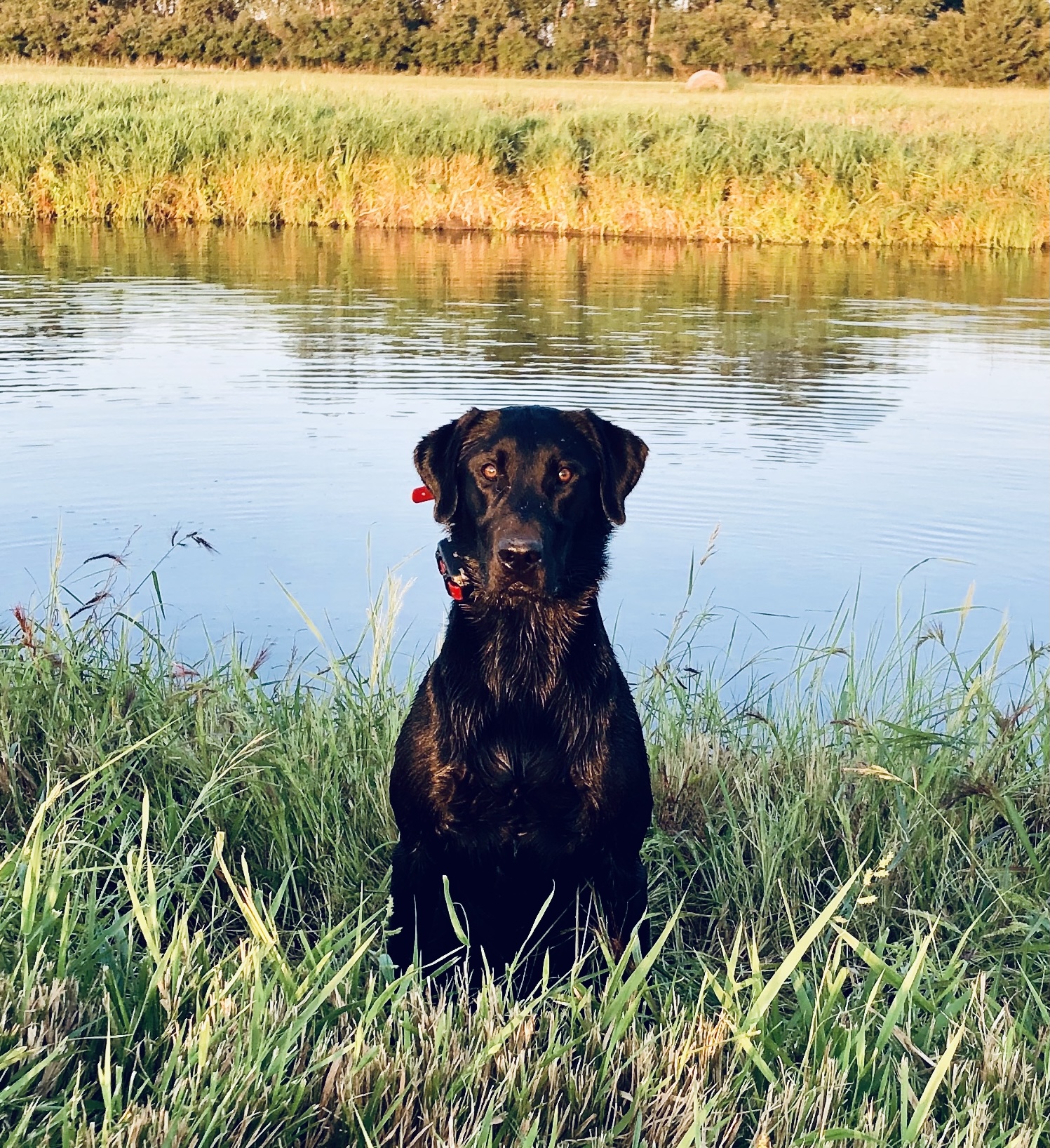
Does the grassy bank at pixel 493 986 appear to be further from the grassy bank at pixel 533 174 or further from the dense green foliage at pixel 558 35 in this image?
the dense green foliage at pixel 558 35

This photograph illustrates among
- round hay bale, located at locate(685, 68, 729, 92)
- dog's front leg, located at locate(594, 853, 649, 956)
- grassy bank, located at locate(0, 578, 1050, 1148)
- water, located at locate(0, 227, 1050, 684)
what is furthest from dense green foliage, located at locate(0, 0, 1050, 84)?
dog's front leg, located at locate(594, 853, 649, 956)

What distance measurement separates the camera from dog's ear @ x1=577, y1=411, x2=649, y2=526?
3.31m

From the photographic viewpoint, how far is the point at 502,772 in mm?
2998

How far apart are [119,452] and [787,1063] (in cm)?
676

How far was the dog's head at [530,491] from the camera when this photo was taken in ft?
10.1

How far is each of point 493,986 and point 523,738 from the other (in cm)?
57

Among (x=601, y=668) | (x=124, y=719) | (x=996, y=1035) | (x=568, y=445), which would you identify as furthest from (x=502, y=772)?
(x=124, y=719)

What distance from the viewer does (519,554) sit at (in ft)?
9.92

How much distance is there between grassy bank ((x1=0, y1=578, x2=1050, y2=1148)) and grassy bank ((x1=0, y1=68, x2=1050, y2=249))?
568 inches

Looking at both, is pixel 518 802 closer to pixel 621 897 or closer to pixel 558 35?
pixel 621 897

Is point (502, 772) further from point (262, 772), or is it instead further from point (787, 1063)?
point (262, 772)

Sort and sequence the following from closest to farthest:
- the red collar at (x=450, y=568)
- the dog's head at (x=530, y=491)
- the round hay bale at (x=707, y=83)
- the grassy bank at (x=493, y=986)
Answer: the grassy bank at (x=493, y=986), the dog's head at (x=530, y=491), the red collar at (x=450, y=568), the round hay bale at (x=707, y=83)

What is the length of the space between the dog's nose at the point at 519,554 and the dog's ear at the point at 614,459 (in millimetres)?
317

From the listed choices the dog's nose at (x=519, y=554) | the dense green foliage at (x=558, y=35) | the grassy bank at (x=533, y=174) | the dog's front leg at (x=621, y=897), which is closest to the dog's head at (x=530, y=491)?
the dog's nose at (x=519, y=554)
